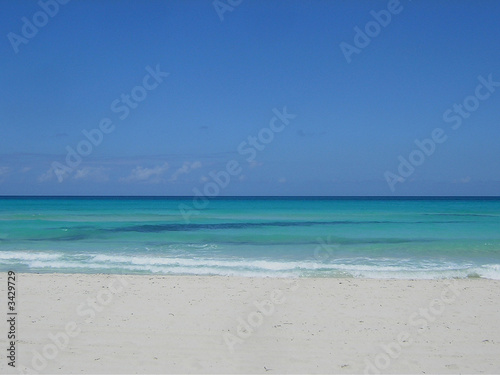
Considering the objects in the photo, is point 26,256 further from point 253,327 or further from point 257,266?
point 253,327

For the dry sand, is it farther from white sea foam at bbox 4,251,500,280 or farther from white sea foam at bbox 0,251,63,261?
white sea foam at bbox 0,251,63,261

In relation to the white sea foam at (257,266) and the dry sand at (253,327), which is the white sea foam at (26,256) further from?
the dry sand at (253,327)

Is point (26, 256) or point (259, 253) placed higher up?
point (26, 256)

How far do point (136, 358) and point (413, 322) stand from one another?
4.69 m

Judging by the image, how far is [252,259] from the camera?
1452 cm

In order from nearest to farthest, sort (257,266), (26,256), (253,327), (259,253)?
(253,327) → (257,266) → (26,256) → (259,253)

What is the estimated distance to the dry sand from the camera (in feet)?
18.2

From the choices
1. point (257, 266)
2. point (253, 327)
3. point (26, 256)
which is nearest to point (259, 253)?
point (257, 266)

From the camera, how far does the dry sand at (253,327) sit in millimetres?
5543

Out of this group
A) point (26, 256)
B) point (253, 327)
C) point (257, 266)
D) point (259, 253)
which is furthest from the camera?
point (259, 253)

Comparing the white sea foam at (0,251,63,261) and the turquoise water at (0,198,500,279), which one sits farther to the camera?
the white sea foam at (0,251,63,261)

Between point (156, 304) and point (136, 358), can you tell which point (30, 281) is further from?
point (136, 358)

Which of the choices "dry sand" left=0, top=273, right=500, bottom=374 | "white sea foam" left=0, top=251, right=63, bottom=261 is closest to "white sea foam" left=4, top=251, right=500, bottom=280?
"white sea foam" left=0, top=251, right=63, bottom=261

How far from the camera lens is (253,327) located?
6910mm
